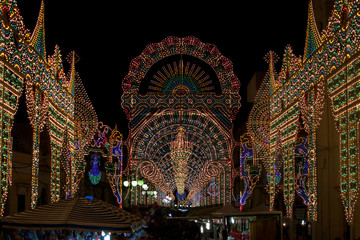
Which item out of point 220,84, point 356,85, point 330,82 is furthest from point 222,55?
point 356,85

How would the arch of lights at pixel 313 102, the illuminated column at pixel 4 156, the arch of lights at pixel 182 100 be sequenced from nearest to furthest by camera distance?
the illuminated column at pixel 4 156 → the arch of lights at pixel 313 102 → the arch of lights at pixel 182 100

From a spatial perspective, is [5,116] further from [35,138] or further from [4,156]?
[35,138]

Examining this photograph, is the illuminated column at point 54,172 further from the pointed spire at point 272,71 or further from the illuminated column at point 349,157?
the illuminated column at point 349,157

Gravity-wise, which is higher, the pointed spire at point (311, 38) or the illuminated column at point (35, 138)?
the pointed spire at point (311, 38)

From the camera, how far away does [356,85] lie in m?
13.3

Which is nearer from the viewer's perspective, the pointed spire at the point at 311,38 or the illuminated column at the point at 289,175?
the pointed spire at the point at 311,38

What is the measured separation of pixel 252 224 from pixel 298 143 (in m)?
11.0

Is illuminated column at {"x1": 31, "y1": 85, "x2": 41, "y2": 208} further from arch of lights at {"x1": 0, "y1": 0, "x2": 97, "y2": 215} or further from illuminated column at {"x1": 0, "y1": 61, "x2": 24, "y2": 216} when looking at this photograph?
illuminated column at {"x1": 0, "y1": 61, "x2": 24, "y2": 216}

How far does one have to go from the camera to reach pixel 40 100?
18.4 meters

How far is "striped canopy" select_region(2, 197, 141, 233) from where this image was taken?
29.3 ft

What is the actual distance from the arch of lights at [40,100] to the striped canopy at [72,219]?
4.19 metres

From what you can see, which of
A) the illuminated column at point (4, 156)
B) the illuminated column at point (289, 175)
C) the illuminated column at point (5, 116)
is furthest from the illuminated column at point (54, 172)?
the illuminated column at point (289, 175)

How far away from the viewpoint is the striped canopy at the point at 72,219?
29.3ft

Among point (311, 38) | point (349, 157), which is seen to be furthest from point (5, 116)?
point (311, 38)
